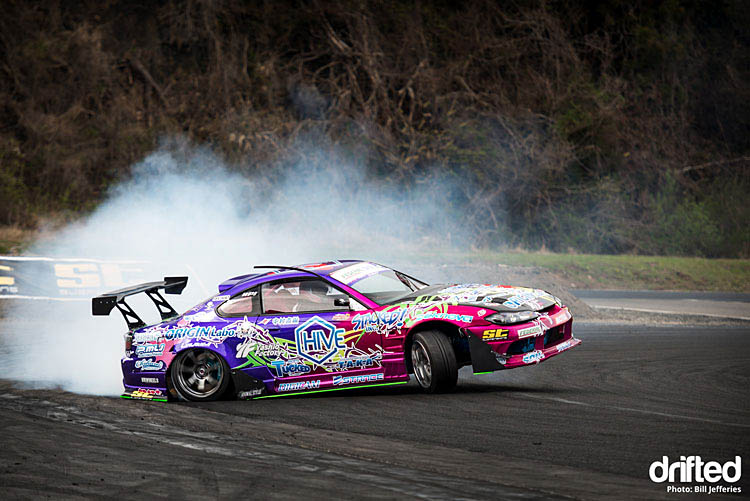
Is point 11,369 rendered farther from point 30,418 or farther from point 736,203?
point 736,203

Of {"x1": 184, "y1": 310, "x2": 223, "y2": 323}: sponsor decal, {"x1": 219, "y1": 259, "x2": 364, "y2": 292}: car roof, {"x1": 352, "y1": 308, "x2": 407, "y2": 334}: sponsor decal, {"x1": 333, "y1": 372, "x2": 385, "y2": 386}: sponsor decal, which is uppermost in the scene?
{"x1": 219, "y1": 259, "x2": 364, "y2": 292}: car roof

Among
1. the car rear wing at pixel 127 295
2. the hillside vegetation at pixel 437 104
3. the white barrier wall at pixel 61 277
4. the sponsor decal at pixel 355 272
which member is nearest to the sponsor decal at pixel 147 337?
the car rear wing at pixel 127 295

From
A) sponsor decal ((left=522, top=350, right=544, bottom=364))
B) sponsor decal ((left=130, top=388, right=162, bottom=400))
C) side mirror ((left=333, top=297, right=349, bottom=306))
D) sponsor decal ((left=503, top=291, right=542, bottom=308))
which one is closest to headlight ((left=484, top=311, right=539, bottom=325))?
sponsor decal ((left=503, top=291, right=542, bottom=308))

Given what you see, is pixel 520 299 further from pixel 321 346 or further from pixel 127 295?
pixel 127 295

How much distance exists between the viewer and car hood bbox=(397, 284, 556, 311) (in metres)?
9.62

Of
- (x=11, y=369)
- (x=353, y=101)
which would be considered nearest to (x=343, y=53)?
(x=353, y=101)

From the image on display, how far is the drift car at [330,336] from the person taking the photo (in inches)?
373

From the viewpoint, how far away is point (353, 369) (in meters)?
9.69

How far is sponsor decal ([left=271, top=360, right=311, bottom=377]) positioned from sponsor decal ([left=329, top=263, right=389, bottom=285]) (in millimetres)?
980

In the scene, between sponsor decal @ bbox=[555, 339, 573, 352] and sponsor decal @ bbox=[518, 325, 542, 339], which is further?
sponsor decal @ bbox=[555, 339, 573, 352]

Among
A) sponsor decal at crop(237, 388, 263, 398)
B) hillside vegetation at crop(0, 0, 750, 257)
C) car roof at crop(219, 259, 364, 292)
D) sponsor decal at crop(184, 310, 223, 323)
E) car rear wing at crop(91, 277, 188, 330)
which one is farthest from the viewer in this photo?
hillside vegetation at crop(0, 0, 750, 257)

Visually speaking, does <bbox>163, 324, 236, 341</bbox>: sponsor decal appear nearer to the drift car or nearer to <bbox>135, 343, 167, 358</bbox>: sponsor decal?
the drift car

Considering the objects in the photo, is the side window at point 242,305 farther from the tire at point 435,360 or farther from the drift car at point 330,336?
the tire at point 435,360

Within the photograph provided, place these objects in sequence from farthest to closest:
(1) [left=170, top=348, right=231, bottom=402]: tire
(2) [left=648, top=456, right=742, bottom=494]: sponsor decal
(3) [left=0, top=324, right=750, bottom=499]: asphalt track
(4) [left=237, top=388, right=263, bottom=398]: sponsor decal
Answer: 1. (1) [left=170, top=348, right=231, bottom=402]: tire
2. (4) [left=237, top=388, right=263, bottom=398]: sponsor decal
3. (3) [left=0, top=324, right=750, bottom=499]: asphalt track
4. (2) [left=648, top=456, right=742, bottom=494]: sponsor decal
